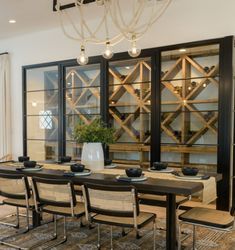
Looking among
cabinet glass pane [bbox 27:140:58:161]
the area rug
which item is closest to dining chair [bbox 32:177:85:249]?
the area rug

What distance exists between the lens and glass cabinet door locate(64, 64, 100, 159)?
5.83 metres

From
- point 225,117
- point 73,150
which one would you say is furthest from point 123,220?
point 73,150

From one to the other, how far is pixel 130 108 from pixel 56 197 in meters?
2.72

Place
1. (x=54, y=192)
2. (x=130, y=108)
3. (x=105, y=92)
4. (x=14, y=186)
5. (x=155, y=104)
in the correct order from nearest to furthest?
(x=54, y=192)
(x=14, y=186)
(x=155, y=104)
(x=130, y=108)
(x=105, y=92)

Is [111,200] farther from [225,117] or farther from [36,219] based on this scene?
[225,117]

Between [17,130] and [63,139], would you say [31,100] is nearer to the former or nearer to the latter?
[17,130]

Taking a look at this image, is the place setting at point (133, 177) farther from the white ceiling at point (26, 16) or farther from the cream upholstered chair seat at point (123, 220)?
the white ceiling at point (26, 16)

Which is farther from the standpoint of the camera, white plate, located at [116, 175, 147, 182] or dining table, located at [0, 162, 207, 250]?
white plate, located at [116, 175, 147, 182]

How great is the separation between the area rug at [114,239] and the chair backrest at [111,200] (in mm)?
752

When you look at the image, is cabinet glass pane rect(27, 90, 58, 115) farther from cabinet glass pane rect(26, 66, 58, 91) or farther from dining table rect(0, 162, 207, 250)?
dining table rect(0, 162, 207, 250)

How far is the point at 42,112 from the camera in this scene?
6.61 metres

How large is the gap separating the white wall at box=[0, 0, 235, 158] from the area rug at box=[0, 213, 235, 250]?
2745mm

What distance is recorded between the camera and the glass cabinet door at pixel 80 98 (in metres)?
5.83

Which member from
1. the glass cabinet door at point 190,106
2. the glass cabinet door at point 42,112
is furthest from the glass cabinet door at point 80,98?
the glass cabinet door at point 190,106
